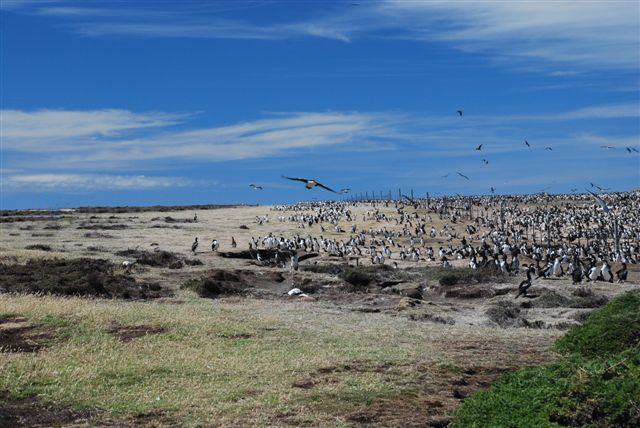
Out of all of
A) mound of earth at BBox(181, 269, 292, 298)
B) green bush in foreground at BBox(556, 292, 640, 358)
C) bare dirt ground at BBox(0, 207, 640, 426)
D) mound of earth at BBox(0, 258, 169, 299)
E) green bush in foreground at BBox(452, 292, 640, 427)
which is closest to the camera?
green bush in foreground at BBox(452, 292, 640, 427)

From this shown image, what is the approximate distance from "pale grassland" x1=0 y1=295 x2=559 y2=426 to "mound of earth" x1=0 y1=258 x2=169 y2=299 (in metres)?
3.00

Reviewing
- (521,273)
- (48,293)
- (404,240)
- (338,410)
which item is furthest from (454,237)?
(338,410)

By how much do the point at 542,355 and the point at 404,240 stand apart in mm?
50858

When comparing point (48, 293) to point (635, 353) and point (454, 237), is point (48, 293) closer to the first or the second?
point (635, 353)

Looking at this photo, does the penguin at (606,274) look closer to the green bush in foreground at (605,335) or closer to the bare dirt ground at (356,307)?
the bare dirt ground at (356,307)

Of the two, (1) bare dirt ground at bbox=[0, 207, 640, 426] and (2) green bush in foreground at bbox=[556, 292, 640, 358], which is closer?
(1) bare dirt ground at bbox=[0, 207, 640, 426]

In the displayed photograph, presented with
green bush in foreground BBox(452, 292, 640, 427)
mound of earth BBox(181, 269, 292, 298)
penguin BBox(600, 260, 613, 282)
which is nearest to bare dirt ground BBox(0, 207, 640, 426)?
mound of earth BBox(181, 269, 292, 298)

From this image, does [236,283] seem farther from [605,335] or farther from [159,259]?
[605,335]

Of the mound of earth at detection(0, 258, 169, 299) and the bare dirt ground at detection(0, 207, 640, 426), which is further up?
the mound of earth at detection(0, 258, 169, 299)

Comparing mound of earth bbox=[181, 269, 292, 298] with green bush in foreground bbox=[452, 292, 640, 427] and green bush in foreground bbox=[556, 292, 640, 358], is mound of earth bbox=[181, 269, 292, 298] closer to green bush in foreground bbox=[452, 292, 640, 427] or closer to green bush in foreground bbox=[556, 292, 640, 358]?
green bush in foreground bbox=[556, 292, 640, 358]

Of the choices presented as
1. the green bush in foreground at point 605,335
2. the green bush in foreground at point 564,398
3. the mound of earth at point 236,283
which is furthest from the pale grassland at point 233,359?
the mound of earth at point 236,283

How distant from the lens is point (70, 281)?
31375 millimetres

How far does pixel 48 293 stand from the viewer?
28.2 m

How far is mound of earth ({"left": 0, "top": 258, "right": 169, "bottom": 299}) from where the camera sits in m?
29.8
